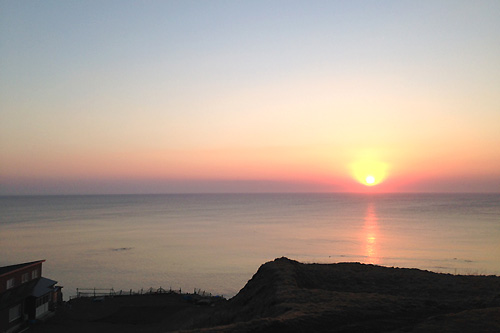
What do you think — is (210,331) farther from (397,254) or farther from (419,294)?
(397,254)

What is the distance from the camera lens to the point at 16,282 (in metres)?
39.2

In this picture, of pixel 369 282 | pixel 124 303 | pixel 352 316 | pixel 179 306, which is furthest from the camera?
pixel 124 303

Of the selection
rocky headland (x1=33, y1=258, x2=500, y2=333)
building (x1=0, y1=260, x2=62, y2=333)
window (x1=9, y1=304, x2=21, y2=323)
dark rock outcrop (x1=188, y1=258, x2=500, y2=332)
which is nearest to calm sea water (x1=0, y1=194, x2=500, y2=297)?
building (x1=0, y1=260, x2=62, y2=333)

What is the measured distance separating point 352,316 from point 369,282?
10141mm

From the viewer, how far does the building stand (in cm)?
3650

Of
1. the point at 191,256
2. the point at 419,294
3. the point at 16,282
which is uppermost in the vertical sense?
the point at 419,294

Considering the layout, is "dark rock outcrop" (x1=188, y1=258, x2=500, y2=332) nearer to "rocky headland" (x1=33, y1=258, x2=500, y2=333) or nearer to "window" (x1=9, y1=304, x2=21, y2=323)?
"rocky headland" (x1=33, y1=258, x2=500, y2=333)

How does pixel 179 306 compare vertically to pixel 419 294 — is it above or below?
below

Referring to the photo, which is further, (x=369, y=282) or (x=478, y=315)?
(x=369, y=282)

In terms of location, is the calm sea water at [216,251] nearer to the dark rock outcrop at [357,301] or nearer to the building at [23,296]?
the building at [23,296]

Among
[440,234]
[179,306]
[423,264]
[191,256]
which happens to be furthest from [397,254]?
[179,306]

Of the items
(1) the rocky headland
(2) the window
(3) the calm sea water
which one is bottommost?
(3) the calm sea water

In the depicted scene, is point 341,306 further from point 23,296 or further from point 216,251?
point 216,251

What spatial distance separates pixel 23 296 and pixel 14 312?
1842 mm
